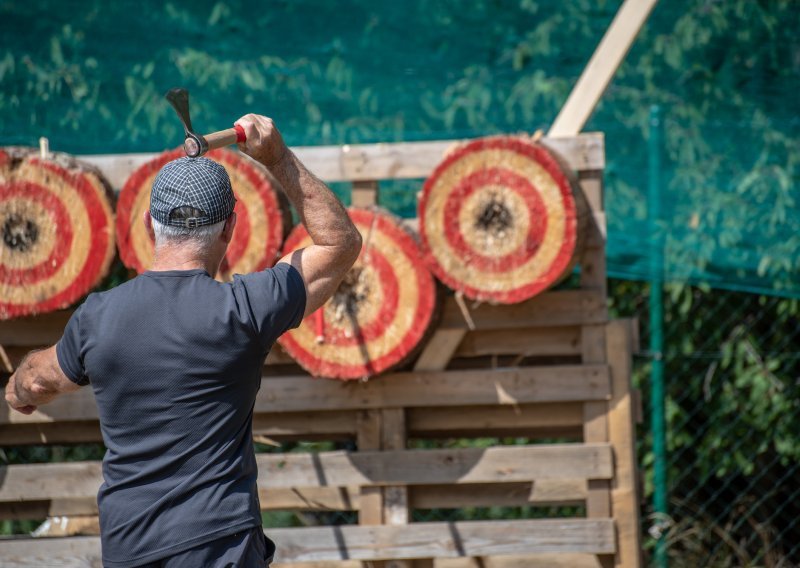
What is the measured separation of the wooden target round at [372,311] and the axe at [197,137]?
1.49 meters

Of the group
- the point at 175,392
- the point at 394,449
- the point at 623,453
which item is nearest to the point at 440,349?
the point at 394,449

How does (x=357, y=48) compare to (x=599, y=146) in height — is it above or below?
above

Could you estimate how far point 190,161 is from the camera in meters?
2.07

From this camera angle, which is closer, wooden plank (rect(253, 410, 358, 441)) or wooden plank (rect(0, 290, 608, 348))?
wooden plank (rect(0, 290, 608, 348))

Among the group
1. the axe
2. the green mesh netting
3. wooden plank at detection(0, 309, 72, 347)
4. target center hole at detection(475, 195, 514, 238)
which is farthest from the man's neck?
the green mesh netting

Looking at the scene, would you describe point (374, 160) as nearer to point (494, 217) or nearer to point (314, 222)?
point (494, 217)

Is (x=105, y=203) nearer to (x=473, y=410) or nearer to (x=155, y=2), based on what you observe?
(x=155, y=2)

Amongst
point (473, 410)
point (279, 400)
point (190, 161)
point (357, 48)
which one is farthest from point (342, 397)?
point (190, 161)

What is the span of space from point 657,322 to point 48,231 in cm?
243

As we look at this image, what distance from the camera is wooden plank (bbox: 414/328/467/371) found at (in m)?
3.65

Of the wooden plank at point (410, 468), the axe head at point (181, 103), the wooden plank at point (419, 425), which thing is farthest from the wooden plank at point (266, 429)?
the axe head at point (181, 103)

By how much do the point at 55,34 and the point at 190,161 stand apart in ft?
8.33

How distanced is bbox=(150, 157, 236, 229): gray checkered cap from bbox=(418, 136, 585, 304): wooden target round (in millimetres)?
1522

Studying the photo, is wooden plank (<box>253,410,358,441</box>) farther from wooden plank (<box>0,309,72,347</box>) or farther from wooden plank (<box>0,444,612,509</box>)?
wooden plank (<box>0,309,72,347</box>)
